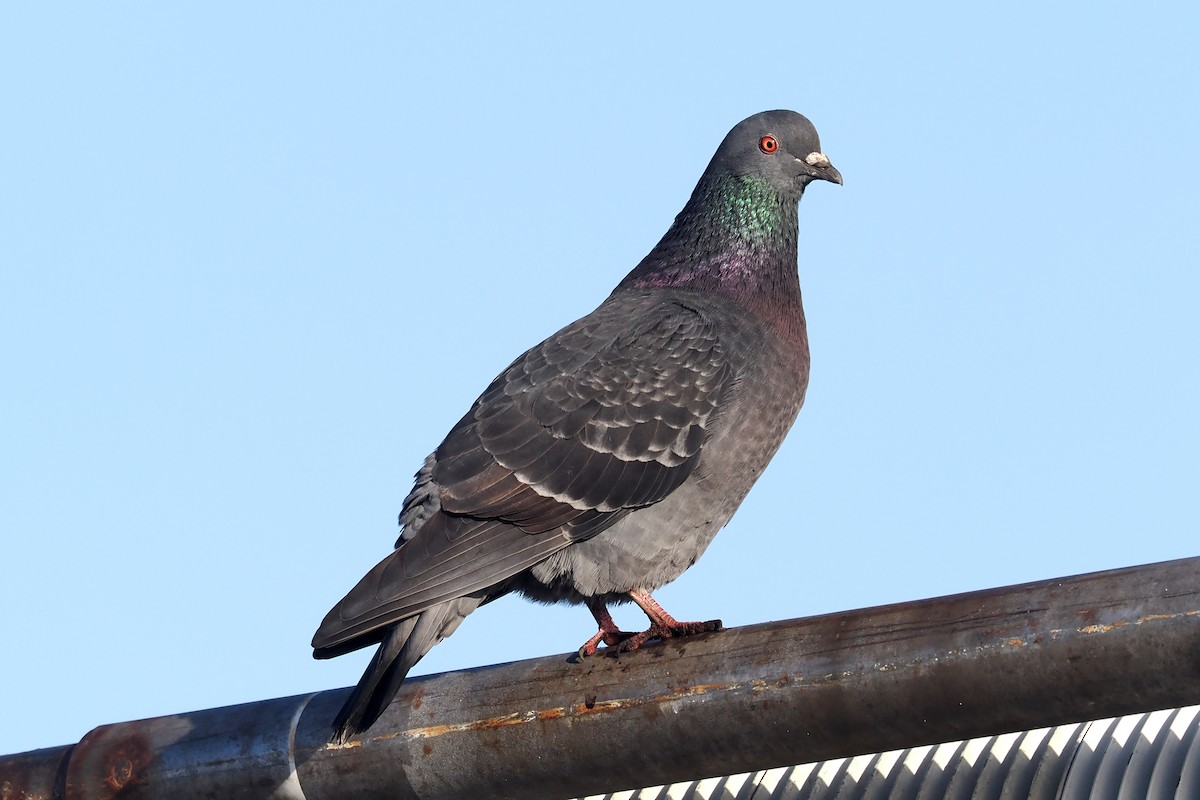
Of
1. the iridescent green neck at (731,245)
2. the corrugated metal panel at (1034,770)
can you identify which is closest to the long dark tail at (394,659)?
the corrugated metal panel at (1034,770)

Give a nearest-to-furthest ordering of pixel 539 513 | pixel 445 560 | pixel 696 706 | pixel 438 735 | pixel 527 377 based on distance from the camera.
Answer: pixel 696 706, pixel 438 735, pixel 445 560, pixel 539 513, pixel 527 377

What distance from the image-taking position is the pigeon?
6098 millimetres

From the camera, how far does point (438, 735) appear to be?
457cm

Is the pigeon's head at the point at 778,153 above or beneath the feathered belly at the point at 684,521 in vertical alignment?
above

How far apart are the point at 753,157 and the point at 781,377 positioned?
1.55 meters

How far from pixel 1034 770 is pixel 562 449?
257 centimetres

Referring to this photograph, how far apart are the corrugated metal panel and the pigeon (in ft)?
2.41

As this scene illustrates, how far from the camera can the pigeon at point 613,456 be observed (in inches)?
240

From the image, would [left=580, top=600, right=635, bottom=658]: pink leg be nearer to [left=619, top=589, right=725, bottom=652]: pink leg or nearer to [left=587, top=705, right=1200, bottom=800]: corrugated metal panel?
[left=619, top=589, right=725, bottom=652]: pink leg

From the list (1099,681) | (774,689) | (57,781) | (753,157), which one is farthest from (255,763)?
(753,157)

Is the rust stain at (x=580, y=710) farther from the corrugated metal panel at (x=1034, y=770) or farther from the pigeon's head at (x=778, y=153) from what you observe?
the pigeon's head at (x=778, y=153)

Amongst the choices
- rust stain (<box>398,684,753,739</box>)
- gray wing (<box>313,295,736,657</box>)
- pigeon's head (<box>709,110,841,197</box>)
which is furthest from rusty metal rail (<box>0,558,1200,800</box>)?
pigeon's head (<box>709,110,841,197</box>)

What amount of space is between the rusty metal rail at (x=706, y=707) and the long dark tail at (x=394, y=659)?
66 mm

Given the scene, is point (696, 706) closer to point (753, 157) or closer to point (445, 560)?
point (445, 560)
